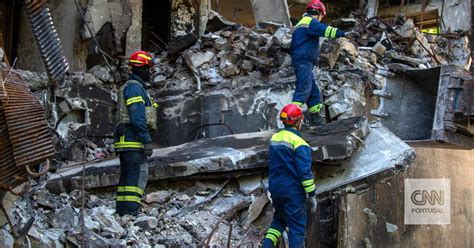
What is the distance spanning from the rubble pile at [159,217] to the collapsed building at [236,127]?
0.04ft

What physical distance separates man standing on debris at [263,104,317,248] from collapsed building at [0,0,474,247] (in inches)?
22.3

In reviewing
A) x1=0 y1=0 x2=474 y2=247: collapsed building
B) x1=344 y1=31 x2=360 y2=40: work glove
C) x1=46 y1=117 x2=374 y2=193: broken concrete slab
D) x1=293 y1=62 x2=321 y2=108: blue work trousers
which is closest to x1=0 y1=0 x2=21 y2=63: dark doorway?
x1=0 y1=0 x2=474 y2=247: collapsed building

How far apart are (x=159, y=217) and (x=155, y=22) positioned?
848cm

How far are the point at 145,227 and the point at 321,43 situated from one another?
401cm

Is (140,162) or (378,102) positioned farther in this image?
(378,102)

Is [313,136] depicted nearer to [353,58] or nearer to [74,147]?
[353,58]

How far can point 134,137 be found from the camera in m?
6.23

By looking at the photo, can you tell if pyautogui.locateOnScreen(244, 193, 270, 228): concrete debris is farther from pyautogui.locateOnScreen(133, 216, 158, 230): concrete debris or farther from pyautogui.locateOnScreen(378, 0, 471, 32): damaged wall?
pyautogui.locateOnScreen(378, 0, 471, 32): damaged wall

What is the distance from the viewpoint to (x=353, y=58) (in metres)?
9.02

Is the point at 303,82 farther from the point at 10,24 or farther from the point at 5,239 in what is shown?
the point at 10,24

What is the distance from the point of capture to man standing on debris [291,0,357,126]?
24.8ft

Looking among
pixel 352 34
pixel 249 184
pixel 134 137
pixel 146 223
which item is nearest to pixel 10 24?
pixel 352 34

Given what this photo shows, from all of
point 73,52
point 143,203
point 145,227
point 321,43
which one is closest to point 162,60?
point 73,52

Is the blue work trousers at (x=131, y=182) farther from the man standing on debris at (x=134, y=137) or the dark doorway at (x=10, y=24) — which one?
the dark doorway at (x=10, y=24)
